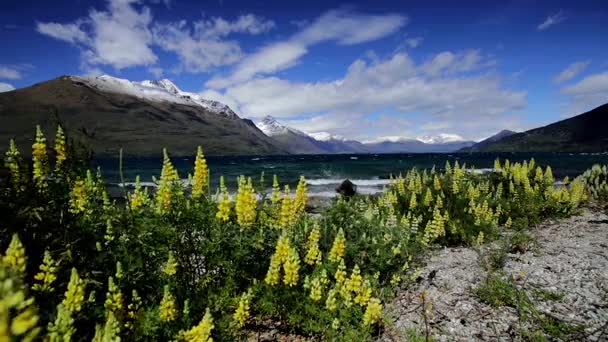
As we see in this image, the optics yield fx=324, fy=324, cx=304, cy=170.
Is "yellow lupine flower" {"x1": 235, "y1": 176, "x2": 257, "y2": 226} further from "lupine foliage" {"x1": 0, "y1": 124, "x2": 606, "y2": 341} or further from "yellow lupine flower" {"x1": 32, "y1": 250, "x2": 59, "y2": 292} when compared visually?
"yellow lupine flower" {"x1": 32, "y1": 250, "x2": 59, "y2": 292}

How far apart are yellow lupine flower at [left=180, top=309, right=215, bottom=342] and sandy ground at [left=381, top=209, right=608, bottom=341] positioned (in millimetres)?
1886

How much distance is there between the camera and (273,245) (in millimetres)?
5438

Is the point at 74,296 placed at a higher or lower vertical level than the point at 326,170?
higher

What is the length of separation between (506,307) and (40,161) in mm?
6517

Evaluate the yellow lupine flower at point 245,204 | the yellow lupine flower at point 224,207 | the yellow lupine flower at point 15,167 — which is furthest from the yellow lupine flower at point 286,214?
the yellow lupine flower at point 15,167

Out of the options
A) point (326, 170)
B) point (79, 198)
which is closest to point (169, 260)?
point (79, 198)

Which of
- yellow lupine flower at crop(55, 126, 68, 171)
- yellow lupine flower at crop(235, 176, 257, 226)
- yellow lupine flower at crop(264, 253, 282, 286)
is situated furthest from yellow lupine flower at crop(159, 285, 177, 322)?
yellow lupine flower at crop(55, 126, 68, 171)

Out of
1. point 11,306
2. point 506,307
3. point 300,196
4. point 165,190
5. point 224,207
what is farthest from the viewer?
point 300,196

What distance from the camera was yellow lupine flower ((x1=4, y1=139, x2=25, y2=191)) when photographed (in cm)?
368

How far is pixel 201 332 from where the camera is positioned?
9.20ft

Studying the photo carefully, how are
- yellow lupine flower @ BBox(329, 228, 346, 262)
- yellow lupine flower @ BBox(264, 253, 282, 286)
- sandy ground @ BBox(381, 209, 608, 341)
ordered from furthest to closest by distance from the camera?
1. yellow lupine flower @ BBox(329, 228, 346, 262)
2. yellow lupine flower @ BBox(264, 253, 282, 286)
3. sandy ground @ BBox(381, 209, 608, 341)

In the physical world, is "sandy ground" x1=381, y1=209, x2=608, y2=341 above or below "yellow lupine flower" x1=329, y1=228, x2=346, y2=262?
below

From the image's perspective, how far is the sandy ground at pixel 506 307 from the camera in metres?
4.19

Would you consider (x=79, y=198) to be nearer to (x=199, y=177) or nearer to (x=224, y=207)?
(x=199, y=177)
